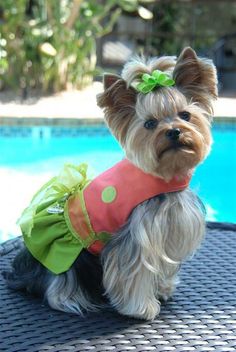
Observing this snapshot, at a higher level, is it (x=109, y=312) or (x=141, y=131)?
(x=141, y=131)

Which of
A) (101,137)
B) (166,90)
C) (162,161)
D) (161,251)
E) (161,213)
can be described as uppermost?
(166,90)

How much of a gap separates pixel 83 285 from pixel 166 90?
0.98 metres

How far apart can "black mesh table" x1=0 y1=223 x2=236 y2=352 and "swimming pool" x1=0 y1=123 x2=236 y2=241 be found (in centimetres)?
241

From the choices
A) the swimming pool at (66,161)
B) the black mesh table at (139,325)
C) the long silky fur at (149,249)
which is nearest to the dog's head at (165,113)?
the long silky fur at (149,249)

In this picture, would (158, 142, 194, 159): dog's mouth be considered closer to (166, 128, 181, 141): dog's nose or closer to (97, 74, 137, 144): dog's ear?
(166, 128, 181, 141): dog's nose

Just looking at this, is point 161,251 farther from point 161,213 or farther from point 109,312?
point 109,312

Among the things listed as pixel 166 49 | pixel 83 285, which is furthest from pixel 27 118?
pixel 166 49

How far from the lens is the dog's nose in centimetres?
221

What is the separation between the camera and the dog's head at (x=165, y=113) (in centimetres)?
224

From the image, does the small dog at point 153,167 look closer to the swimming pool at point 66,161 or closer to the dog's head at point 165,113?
the dog's head at point 165,113

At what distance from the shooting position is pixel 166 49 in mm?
14984

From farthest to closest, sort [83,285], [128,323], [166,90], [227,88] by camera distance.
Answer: [227,88] → [83,285] → [128,323] → [166,90]

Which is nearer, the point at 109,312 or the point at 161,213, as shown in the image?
the point at 161,213

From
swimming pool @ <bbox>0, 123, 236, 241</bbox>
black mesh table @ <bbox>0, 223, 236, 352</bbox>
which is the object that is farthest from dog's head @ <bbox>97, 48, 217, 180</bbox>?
swimming pool @ <bbox>0, 123, 236, 241</bbox>
